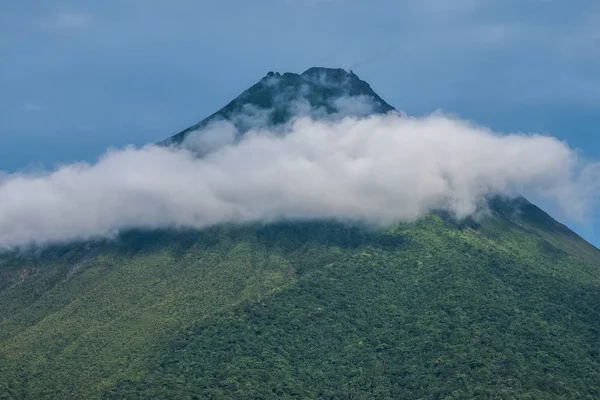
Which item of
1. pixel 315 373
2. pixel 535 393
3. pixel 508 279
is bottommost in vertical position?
pixel 315 373

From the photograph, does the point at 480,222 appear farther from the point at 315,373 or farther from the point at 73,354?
the point at 73,354

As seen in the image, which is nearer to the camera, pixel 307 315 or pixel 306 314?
pixel 307 315

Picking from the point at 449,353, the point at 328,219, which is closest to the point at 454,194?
the point at 328,219
